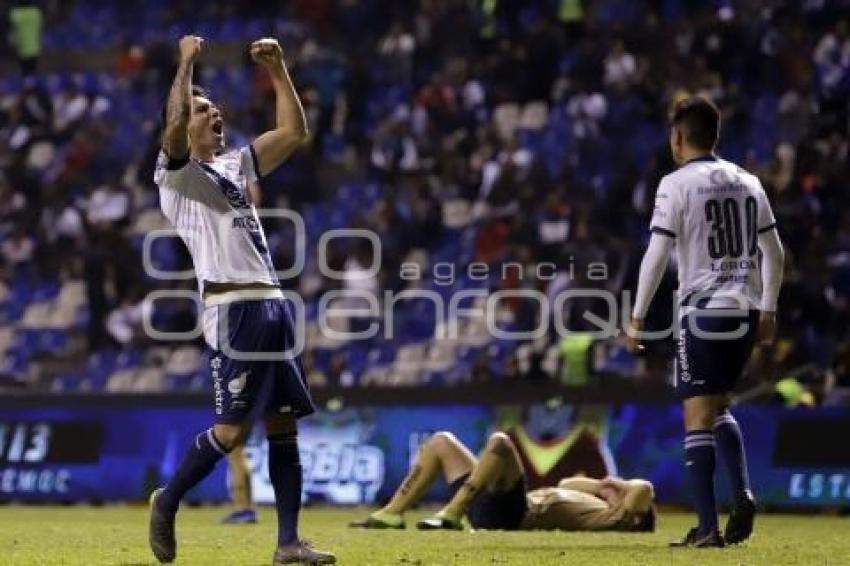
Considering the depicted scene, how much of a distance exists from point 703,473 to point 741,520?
0.34m

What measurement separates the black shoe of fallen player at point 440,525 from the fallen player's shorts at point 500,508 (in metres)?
0.14

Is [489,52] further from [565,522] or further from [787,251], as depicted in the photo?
[565,522]

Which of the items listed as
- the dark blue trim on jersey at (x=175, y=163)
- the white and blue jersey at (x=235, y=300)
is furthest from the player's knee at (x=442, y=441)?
the dark blue trim on jersey at (x=175, y=163)

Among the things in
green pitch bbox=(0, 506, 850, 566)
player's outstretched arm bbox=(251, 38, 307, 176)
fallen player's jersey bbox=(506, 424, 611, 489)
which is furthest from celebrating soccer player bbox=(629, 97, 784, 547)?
fallen player's jersey bbox=(506, 424, 611, 489)

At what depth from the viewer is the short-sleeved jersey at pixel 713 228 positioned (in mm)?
10891

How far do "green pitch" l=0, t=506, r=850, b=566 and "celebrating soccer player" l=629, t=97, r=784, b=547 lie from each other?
530 millimetres

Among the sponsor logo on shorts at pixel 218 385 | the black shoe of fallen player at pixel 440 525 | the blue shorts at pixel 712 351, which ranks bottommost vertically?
the black shoe of fallen player at pixel 440 525

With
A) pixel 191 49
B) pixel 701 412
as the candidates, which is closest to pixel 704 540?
pixel 701 412

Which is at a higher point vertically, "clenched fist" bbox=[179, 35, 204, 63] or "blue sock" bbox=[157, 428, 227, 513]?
"clenched fist" bbox=[179, 35, 204, 63]

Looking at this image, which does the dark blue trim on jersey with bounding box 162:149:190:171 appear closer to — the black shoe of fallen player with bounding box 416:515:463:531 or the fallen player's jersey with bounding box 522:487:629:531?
the black shoe of fallen player with bounding box 416:515:463:531

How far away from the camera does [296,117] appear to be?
10008 millimetres

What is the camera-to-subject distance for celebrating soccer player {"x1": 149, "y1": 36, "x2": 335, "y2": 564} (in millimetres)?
9531

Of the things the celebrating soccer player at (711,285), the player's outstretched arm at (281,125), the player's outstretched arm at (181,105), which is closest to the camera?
the player's outstretched arm at (181,105)

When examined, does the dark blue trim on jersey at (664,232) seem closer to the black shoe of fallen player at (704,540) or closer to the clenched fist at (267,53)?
the black shoe of fallen player at (704,540)
